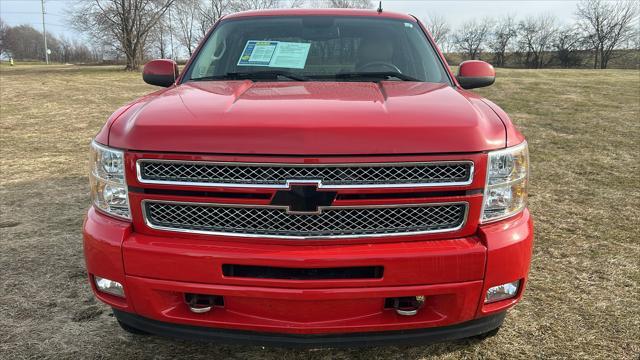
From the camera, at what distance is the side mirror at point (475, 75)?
133 inches

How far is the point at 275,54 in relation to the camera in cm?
309

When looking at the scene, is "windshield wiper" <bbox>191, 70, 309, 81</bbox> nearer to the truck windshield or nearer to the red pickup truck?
the truck windshield

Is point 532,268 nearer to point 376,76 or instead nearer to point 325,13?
point 376,76

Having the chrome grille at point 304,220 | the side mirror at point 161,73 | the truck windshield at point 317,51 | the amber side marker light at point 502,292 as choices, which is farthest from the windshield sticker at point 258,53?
the amber side marker light at point 502,292

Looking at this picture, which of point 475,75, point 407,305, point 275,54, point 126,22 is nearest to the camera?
point 407,305

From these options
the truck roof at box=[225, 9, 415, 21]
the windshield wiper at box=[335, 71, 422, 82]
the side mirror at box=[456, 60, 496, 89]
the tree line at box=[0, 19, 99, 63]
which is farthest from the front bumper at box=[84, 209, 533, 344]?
the tree line at box=[0, 19, 99, 63]

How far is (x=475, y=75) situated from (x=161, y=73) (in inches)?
88.1

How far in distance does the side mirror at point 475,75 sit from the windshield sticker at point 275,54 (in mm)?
1124

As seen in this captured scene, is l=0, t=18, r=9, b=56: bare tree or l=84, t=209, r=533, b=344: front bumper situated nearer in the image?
l=84, t=209, r=533, b=344: front bumper

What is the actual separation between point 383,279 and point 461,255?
32 centimetres

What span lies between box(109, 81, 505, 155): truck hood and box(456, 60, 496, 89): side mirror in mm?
1221

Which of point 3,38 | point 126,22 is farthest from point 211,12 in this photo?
point 3,38

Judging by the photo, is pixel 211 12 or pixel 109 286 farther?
pixel 211 12

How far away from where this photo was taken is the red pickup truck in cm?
185
